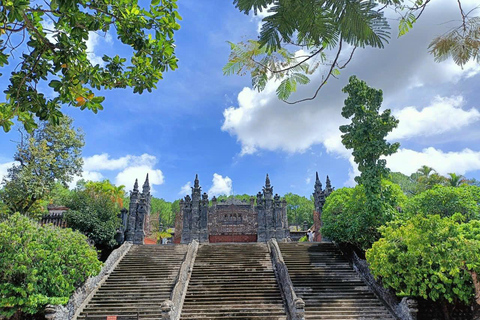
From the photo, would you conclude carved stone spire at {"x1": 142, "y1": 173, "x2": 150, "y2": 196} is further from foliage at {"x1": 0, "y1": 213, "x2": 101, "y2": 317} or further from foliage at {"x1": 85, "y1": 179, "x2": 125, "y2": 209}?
foliage at {"x1": 0, "y1": 213, "x2": 101, "y2": 317}

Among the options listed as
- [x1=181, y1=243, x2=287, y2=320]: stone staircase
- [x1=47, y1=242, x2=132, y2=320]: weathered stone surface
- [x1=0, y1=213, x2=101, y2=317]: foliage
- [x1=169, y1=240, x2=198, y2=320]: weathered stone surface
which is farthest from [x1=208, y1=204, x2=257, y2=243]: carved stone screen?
→ [x1=0, y1=213, x2=101, y2=317]: foliage

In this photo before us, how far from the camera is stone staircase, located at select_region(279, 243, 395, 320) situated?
12.1 metres

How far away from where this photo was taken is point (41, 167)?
19.5 meters

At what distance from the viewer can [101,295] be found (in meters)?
13.4

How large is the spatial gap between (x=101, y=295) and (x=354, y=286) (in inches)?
455

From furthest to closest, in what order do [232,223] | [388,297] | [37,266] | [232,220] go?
[232,220] → [232,223] → [388,297] → [37,266]

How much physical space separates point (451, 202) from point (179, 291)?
493 inches

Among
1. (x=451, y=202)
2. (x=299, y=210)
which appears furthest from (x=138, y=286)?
(x=299, y=210)

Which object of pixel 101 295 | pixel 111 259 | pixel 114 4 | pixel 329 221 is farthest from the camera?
pixel 329 221

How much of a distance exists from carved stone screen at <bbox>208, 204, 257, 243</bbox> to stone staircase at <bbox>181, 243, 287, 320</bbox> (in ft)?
18.9

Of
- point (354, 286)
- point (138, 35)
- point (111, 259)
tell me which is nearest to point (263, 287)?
point (354, 286)

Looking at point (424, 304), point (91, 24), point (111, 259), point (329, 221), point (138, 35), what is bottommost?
point (424, 304)

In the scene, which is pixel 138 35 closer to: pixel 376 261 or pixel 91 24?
pixel 91 24

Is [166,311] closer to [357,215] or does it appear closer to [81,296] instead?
[81,296]
